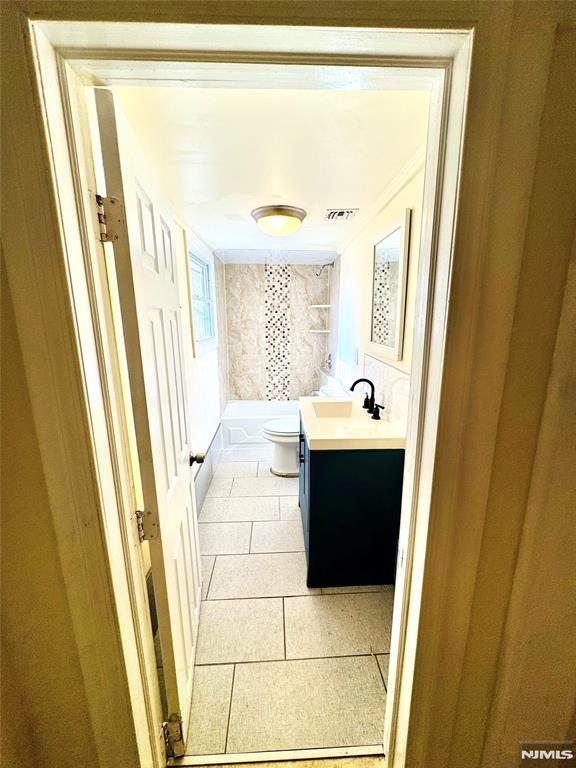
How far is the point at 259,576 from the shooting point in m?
1.83

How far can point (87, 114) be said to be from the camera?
0.65 metres

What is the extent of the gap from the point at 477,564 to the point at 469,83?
1.02 metres

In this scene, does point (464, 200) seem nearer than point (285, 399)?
Yes

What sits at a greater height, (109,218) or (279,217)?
(279,217)

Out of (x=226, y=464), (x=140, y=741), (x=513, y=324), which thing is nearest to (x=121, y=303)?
(x=513, y=324)

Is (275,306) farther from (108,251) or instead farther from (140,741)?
(140,741)

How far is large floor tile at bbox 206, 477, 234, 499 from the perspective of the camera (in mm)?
2688

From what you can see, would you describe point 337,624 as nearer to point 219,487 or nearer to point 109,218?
point 219,487

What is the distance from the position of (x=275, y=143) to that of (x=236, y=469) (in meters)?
2.74

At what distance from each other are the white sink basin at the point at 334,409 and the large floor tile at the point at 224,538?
103cm

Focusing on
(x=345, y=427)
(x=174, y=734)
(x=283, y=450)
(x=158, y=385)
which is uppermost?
(x=158, y=385)

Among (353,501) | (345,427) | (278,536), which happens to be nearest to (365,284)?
(345,427)

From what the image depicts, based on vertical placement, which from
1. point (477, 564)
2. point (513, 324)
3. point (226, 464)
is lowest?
point (226, 464)

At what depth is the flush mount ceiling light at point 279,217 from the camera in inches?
80.2
